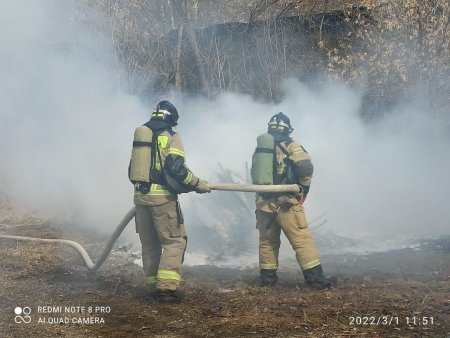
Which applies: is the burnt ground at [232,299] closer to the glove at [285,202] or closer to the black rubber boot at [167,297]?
the black rubber boot at [167,297]

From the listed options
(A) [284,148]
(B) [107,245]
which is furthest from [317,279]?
(B) [107,245]

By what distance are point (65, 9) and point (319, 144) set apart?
5.78m

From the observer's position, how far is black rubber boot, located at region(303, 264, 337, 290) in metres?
5.21

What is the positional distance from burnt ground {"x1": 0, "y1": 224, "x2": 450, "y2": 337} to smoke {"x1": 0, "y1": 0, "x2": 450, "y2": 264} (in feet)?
6.04

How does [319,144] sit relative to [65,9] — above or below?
below

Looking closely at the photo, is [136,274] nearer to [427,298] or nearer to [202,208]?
[202,208]

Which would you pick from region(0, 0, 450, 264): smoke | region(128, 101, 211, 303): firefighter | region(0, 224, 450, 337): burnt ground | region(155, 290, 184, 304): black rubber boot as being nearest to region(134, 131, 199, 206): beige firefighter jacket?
region(128, 101, 211, 303): firefighter

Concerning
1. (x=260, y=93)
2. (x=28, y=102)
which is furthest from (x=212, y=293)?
(x=260, y=93)

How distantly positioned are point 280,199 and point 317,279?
2.88 feet

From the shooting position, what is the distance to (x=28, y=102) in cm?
1088

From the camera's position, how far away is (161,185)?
5137mm

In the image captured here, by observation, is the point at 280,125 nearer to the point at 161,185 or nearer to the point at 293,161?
the point at 293,161

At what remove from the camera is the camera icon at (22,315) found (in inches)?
171

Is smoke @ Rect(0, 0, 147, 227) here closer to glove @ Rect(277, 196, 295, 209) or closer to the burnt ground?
the burnt ground
